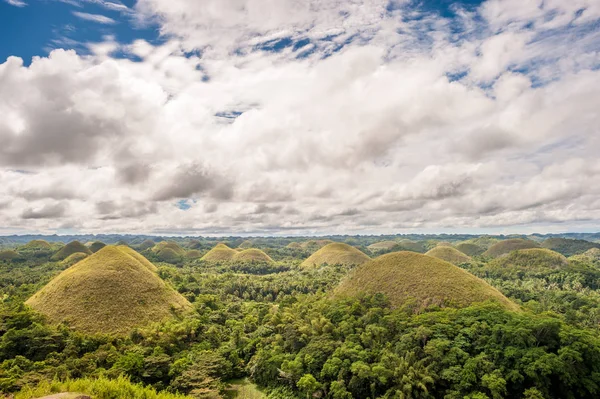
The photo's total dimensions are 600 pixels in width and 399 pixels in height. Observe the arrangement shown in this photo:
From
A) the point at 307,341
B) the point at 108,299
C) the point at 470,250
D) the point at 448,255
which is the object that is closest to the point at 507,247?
the point at 470,250

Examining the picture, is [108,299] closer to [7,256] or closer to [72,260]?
[72,260]

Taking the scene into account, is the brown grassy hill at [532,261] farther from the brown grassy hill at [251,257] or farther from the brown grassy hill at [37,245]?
the brown grassy hill at [37,245]

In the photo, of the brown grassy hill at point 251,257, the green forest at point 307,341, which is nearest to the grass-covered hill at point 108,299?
the green forest at point 307,341

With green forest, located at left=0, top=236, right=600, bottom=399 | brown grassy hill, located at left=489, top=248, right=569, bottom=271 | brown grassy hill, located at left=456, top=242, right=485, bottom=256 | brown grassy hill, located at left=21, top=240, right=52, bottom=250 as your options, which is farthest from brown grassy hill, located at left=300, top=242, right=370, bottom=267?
brown grassy hill, located at left=21, top=240, right=52, bottom=250

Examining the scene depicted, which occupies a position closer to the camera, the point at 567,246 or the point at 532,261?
the point at 532,261

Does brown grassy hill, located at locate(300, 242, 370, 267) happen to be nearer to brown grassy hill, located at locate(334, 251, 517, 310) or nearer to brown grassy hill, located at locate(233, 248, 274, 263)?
brown grassy hill, located at locate(233, 248, 274, 263)

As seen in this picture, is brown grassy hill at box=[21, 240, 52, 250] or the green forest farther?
brown grassy hill at box=[21, 240, 52, 250]

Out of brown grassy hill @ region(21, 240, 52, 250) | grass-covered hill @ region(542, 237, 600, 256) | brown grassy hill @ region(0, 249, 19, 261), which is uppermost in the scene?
brown grassy hill @ region(21, 240, 52, 250)
